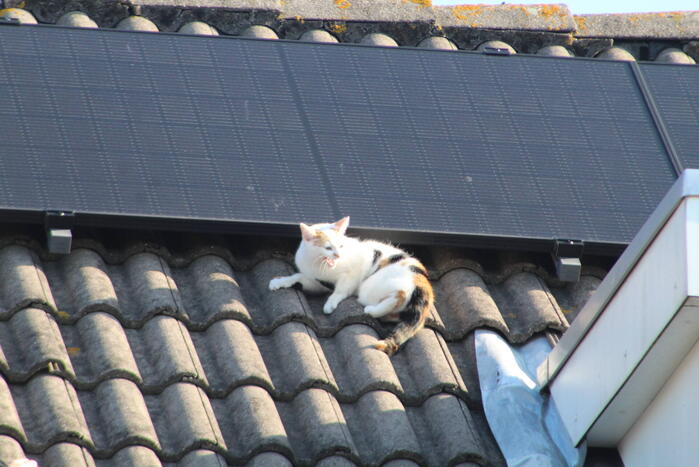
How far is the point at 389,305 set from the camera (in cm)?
699

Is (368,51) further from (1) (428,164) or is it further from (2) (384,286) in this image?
(2) (384,286)

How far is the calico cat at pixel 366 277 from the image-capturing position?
22.8 ft

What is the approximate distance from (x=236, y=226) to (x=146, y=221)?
1.52 ft

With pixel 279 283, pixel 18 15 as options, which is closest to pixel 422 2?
pixel 18 15

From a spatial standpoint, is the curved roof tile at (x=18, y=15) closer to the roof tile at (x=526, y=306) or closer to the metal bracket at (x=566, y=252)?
the roof tile at (x=526, y=306)

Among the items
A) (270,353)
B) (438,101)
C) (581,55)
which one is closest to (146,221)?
(270,353)

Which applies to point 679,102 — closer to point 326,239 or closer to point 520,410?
point 326,239

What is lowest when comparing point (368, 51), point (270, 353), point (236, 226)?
point (270, 353)

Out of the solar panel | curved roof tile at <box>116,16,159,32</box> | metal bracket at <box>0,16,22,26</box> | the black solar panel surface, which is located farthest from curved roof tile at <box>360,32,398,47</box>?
metal bracket at <box>0,16,22,26</box>

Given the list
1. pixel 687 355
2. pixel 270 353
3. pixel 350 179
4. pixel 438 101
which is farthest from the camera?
pixel 438 101

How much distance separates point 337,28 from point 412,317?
12.7 ft

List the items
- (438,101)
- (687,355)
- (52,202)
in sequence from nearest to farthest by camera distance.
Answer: (687,355) < (52,202) < (438,101)

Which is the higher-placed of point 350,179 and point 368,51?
point 368,51

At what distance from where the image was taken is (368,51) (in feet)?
29.2
